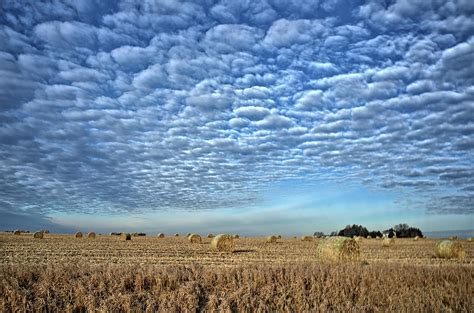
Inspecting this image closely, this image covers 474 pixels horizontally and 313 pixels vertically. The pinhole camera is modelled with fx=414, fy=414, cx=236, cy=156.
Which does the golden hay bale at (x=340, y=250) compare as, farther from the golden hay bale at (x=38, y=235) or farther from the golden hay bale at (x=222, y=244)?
the golden hay bale at (x=38, y=235)

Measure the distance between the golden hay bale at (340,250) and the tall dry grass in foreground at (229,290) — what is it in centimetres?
806

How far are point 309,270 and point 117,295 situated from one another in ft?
15.7

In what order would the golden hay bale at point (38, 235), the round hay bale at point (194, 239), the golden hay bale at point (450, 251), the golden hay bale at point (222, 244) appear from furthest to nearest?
1. the golden hay bale at point (38, 235)
2. the round hay bale at point (194, 239)
3. the golden hay bale at point (222, 244)
4. the golden hay bale at point (450, 251)

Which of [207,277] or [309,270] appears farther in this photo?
[309,270]

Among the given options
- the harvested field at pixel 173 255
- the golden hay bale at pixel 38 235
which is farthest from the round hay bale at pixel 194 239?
the golden hay bale at pixel 38 235

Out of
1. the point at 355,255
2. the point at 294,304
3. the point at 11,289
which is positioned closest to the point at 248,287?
the point at 294,304

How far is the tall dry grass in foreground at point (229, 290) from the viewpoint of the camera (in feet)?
25.8

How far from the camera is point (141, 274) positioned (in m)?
9.74

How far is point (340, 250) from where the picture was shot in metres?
19.0

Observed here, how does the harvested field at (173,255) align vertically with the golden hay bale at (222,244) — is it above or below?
below

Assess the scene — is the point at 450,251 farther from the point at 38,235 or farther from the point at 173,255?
the point at 38,235

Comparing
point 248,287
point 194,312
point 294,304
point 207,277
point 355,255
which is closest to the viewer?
point 194,312

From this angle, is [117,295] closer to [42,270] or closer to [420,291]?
[42,270]

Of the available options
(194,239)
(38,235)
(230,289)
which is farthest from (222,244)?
(38,235)
